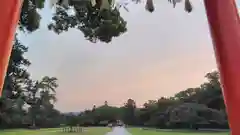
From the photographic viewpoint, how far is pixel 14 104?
1.88 meters

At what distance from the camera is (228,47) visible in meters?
1.19

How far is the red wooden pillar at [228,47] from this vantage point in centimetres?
115

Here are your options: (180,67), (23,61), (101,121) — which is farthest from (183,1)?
(23,61)

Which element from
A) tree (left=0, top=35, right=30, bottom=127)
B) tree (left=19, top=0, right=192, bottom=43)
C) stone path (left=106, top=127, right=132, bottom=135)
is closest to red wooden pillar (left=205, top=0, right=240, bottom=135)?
tree (left=19, top=0, right=192, bottom=43)

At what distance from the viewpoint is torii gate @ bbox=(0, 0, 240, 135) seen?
3.50 ft

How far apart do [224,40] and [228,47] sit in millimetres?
27

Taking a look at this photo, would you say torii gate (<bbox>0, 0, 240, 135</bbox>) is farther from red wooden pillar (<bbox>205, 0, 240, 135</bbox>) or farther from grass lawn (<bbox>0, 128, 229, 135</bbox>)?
grass lawn (<bbox>0, 128, 229, 135</bbox>)

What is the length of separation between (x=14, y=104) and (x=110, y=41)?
0.59 meters

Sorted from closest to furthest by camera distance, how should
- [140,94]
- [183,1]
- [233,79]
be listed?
[233,79], [183,1], [140,94]

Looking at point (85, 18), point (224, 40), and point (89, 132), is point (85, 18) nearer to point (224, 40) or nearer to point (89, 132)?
point (89, 132)

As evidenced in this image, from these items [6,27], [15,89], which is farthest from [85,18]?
[6,27]

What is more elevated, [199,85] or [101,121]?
[199,85]

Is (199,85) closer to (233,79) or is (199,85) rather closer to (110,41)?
(110,41)

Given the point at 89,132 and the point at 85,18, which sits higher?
the point at 85,18
